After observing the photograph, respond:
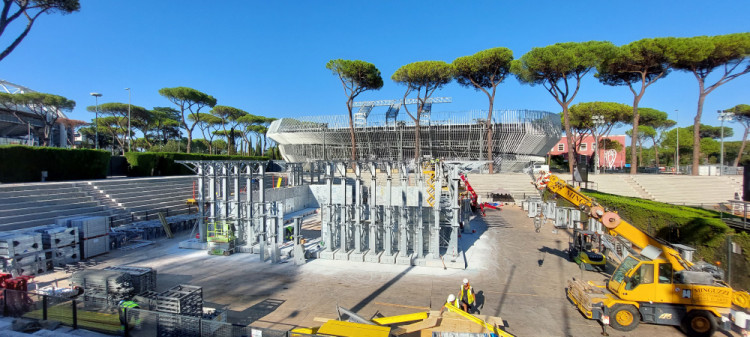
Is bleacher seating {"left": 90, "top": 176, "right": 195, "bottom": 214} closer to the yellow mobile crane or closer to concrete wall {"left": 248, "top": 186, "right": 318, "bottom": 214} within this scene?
concrete wall {"left": 248, "top": 186, "right": 318, "bottom": 214}

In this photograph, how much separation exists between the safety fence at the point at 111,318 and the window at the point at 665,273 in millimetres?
9585

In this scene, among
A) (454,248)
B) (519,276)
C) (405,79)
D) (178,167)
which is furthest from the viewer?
(405,79)

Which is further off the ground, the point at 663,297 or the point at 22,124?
the point at 22,124

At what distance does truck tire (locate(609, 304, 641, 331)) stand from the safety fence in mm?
8496

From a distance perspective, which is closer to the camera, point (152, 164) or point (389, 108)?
point (152, 164)

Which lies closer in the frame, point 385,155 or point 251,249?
point 251,249

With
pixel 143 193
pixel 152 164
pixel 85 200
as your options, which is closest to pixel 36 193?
pixel 85 200

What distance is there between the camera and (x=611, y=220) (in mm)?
10492

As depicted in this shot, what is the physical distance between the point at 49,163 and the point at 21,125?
35.6 m

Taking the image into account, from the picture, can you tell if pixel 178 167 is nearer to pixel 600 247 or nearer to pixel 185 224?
pixel 185 224

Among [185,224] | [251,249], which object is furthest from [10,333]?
[185,224]

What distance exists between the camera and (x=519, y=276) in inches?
543

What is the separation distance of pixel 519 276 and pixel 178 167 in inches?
1587

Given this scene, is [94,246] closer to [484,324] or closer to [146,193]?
[146,193]
